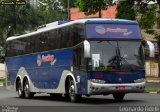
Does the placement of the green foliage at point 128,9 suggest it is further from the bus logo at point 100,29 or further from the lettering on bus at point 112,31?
the bus logo at point 100,29

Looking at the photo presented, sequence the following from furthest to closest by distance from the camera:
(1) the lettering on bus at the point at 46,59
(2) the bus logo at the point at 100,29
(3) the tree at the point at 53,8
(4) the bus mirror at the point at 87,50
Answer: (3) the tree at the point at 53,8 < (1) the lettering on bus at the point at 46,59 < (2) the bus logo at the point at 100,29 < (4) the bus mirror at the point at 87,50

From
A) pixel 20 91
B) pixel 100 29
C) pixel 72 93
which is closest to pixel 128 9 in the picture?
pixel 20 91

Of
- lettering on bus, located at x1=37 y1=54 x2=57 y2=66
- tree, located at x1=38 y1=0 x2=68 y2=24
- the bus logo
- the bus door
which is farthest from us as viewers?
tree, located at x1=38 y1=0 x2=68 y2=24

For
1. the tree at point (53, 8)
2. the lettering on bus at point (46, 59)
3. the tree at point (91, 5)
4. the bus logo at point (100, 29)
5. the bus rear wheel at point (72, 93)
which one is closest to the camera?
the bus logo at point (100, 29)

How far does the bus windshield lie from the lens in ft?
71.8

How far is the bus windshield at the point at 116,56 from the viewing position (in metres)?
21.9

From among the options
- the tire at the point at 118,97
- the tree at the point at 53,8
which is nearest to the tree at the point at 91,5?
the tire at the point at 118,97

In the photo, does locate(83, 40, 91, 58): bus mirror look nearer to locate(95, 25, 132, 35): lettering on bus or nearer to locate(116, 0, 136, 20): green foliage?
locate(95, 25, 132, 35): lettering on bus

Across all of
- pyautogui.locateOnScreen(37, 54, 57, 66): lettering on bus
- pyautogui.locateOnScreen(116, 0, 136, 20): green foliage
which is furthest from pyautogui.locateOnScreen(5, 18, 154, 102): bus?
pyautogui.locateOnScreen(116, 0, 136, 20): green foliage

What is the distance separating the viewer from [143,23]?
162ft

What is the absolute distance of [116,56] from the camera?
22.1m

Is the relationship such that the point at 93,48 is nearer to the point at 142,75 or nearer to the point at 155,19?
the point at 142,75

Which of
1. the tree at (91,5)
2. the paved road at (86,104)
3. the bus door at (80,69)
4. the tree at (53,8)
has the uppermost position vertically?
the tree at (53,8)

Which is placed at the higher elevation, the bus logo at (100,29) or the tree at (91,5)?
the tree at (91,5)
